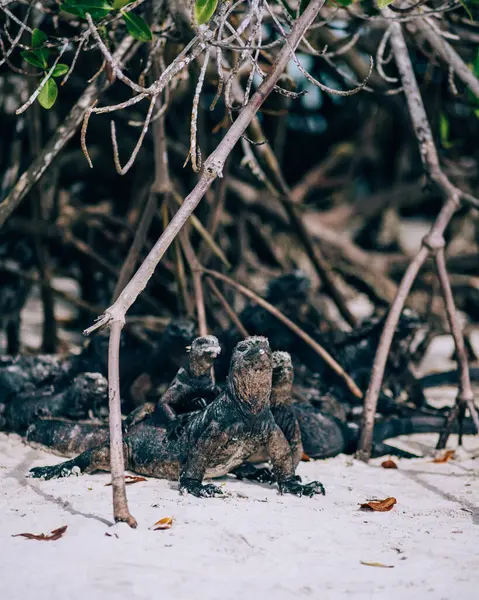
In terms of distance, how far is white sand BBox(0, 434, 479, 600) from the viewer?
87.6 inches

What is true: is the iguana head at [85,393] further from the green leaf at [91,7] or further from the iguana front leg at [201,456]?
the green leaf at [91,7]

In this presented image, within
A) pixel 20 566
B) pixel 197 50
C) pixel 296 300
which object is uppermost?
pixel 197 50

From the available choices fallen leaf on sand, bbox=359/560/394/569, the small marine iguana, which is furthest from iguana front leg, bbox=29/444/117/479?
fallen leaf on sand, bbox=359/560/394/569

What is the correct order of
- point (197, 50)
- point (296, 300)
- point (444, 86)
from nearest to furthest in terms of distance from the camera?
point (197, 50)
point (296, 300)
point (444, 86)

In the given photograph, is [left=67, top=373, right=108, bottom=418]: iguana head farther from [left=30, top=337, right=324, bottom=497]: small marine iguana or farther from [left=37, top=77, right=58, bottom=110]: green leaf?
[left=37, top=77, right=58, bottom=110]: green leaf

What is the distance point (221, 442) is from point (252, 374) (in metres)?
0.30

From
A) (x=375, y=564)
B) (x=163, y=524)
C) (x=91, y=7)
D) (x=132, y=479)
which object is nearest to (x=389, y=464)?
(x=132, y=479)

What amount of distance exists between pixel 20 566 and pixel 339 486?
4.84ft

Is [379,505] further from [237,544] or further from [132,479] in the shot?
[132,479]

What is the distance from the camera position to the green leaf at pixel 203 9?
2.88 m

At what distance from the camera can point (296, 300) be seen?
16.9ft

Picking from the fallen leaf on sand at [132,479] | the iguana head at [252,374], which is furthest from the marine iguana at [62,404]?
the iguana head at [252,374]

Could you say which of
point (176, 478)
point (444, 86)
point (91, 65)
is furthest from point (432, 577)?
point (444, 86)

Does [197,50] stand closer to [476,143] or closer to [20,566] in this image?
[20,566]
